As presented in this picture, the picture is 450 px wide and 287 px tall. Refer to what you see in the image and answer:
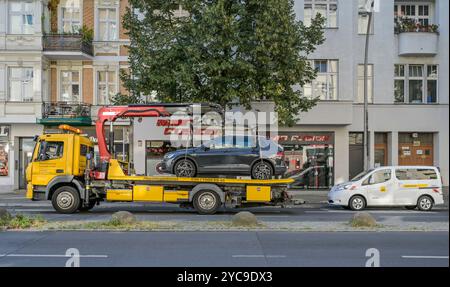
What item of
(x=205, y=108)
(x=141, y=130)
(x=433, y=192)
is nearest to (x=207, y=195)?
(x=205, y=108)

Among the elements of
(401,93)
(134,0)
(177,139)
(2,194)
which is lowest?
(2,194)

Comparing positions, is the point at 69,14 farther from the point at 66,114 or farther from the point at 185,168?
the point at 185,168

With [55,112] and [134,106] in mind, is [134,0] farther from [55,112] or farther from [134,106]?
[55,112]

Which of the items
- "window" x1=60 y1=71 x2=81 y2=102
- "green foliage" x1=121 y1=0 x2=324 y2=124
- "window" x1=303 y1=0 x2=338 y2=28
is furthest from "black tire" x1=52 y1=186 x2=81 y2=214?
"window" x1=303 y1=0 x2=338 y2=28

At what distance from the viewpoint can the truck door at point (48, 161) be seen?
1903 centimetres

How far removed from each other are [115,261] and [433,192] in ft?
48.9

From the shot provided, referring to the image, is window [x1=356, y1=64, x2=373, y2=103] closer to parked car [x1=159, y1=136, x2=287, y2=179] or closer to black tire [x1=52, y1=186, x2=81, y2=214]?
parked car [x1=159, y1=136, x2=287, y2=179]

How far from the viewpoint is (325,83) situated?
2964cm

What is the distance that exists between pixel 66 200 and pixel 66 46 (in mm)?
13416

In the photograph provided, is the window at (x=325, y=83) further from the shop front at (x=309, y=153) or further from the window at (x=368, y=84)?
the shop front at (x=309, y=153)

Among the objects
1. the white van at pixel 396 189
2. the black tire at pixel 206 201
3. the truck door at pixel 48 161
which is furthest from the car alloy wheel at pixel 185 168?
the white van at pixel 396 189

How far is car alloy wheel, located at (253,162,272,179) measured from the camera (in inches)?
756

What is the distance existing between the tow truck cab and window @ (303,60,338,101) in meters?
14.1

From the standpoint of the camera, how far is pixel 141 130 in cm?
2966
